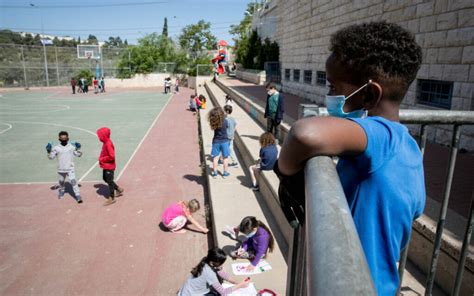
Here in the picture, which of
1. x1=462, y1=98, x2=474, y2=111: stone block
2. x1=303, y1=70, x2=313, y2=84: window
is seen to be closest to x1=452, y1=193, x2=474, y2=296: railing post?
x1=462, y1=98, x2=474, y2=111: stone block

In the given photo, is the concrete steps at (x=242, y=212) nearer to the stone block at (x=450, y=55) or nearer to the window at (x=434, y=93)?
Result: the window at (x=434, y=93)

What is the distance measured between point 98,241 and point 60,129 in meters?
12.6

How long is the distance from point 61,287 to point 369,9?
1195 cm

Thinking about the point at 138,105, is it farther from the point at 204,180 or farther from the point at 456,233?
the point at 456,233

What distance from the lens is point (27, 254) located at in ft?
20.2

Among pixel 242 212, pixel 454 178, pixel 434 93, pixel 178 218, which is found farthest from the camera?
pixel 434 93

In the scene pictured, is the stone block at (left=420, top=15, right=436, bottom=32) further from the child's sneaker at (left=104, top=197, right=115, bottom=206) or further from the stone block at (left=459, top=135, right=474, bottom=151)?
the child's sneaker at (left=104, top=197, right=115, bottom=206)

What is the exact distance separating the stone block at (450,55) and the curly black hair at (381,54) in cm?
794

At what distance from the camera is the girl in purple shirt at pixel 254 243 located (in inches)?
190

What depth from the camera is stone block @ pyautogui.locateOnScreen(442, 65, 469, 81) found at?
7434 mm

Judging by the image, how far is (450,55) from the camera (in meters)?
7.88

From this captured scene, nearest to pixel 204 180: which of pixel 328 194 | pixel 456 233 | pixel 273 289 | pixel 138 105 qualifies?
pixel 273 289

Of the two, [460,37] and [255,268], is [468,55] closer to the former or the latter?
[460,37]

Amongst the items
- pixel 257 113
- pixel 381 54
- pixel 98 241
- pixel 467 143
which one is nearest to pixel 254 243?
pixel 98 241
